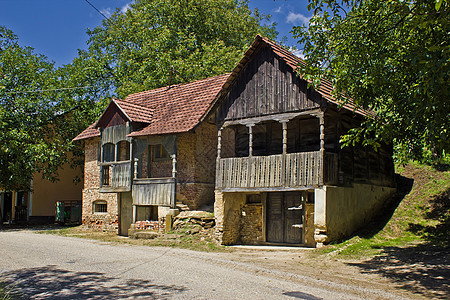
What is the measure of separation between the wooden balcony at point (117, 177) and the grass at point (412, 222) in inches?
453

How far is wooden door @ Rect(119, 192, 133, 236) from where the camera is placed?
990 inches

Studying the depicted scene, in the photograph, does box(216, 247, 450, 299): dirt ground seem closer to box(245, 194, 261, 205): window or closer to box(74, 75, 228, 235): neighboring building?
box(245, 194, 261, 205): window

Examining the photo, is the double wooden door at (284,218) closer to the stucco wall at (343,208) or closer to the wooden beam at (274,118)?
the stucco wall at (343,208)

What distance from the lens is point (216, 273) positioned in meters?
11.4

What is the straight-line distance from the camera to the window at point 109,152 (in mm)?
24938

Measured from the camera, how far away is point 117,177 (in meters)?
24.0

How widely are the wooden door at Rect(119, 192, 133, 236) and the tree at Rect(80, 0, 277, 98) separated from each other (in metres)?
9.90

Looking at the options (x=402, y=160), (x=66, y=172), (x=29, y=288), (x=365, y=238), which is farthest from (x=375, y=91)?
(x=66, y=172)

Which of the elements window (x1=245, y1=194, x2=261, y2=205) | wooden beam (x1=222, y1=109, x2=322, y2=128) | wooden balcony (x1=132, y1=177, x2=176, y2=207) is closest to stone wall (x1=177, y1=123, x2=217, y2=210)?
wooden balcony (x1=132, y1=177, x2=176, y2=207)

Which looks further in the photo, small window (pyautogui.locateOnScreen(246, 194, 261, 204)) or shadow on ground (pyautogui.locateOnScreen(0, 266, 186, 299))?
small window (pyautogui.locateOnScreen(246, 194, 261, 204))

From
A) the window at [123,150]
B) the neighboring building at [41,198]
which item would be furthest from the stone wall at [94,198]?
the neighboring building at [41,198]

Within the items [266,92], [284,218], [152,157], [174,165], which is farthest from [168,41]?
[284,218]

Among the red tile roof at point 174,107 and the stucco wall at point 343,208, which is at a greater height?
the red tile roof at point 174,107

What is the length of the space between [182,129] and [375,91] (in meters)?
10.9
